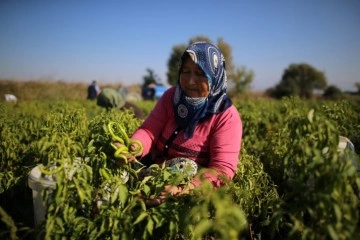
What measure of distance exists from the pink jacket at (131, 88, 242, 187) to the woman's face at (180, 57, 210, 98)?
0.22 m

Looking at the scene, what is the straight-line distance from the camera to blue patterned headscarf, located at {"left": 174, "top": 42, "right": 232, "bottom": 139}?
6.71ft

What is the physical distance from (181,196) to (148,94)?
2058cm

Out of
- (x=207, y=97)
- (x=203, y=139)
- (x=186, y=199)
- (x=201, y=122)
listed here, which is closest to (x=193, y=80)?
(x=207, y=97)

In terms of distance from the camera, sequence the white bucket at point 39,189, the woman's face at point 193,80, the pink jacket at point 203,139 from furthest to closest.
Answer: the woman's face at point 193,80 < the pink jacket at point 203,139 < the white bucket at point 39,189

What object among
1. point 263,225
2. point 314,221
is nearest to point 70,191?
point 314,221

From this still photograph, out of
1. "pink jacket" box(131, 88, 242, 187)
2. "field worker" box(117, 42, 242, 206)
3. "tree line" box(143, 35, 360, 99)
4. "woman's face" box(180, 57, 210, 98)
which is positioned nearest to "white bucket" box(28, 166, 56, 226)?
"field worker" box(117, 42, 242, 206)

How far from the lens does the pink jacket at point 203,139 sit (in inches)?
76.6

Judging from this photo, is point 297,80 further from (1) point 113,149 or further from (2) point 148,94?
(1) point 113,149

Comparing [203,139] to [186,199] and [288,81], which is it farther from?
[288,81]

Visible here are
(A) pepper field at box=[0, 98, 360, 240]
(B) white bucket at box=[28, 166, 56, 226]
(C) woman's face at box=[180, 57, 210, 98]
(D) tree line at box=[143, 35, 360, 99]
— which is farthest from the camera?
(D) tree line at box=[143, 35, 360, 99]

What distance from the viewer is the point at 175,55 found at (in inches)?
1399

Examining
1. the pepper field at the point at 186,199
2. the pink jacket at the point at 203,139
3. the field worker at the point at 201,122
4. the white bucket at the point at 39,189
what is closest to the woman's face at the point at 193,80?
the field worker at the point at 201,122

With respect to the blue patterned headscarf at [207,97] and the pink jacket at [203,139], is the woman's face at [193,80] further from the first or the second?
the pink jacket at [203,139]

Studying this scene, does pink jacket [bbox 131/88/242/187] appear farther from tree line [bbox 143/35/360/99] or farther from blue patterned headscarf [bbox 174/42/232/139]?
tree line [bbox 143/35/360/99]
